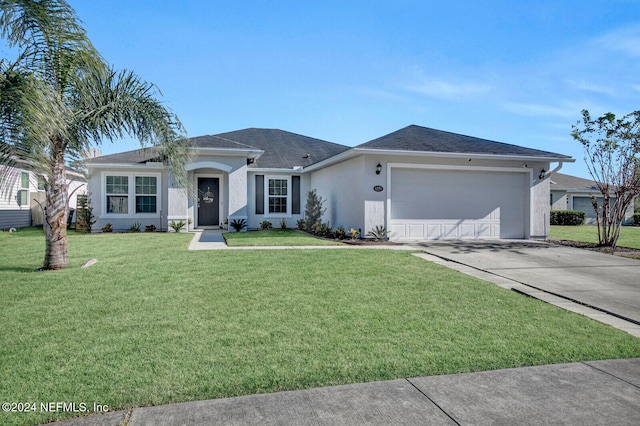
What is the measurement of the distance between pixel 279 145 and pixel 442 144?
1028 centimetres

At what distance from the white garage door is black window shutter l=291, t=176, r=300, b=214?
623 cm

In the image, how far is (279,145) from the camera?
70.8ft

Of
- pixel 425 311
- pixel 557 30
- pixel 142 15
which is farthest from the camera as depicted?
pixel 557 30

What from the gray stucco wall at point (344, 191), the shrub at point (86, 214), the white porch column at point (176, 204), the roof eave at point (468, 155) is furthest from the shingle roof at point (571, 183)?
the shrub at point (86, 214)

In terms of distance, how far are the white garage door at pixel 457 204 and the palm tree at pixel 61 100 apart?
7696mm

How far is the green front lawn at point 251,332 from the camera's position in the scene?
321 centimetres

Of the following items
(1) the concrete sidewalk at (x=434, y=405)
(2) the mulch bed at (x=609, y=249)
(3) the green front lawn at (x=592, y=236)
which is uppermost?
(3) the green front lawn at (x=592, y=236)

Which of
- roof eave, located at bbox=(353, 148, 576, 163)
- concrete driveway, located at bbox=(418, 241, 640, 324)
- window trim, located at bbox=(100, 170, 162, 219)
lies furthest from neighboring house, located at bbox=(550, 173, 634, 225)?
window trim, located at bbox=(100, 170, 162, 219)

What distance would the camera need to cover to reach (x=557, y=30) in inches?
455

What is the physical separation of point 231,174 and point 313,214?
12.2ft

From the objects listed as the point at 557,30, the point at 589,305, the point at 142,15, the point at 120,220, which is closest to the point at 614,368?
the point at 589,305

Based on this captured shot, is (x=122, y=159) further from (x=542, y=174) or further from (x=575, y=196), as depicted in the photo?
(x=575, y=196)

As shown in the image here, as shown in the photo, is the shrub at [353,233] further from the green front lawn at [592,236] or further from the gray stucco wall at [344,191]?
the green front lawn at [592,236]

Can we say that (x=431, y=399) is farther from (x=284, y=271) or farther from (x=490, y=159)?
(x=490, y=159)
